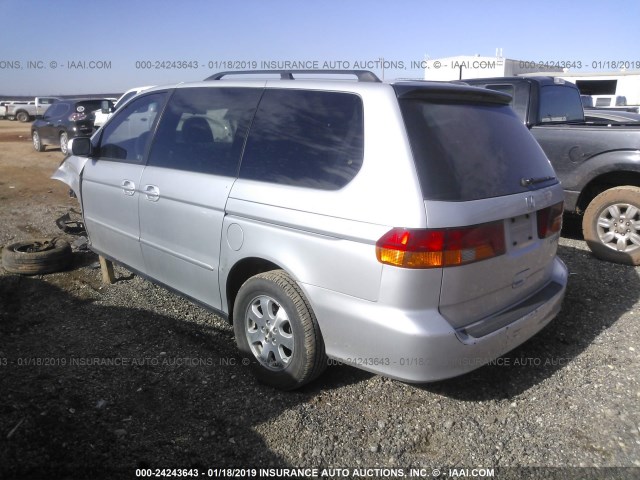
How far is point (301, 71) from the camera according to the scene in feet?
10.9

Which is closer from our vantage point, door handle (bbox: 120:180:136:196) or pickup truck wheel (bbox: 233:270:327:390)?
pickup truck wheel (bbox: 233:270:327:390)

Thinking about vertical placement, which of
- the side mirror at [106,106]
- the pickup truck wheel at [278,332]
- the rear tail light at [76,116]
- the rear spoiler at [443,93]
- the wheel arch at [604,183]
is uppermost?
the side mirror at [106,106]

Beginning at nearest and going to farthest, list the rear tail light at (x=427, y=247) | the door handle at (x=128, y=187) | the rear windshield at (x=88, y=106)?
1. the rear tail light at (x=427, y=247)
2. the door handle at (x=128, y=187)
3. the rear windshield at (x=88, y=106)

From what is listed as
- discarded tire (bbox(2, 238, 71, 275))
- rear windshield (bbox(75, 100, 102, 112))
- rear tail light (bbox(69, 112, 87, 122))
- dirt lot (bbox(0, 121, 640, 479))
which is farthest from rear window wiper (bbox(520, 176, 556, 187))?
rear windshield (bbox(75, 100, 102, 112))

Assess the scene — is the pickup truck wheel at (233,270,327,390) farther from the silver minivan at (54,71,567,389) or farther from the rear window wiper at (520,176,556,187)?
the rear window wiper at (520,176,556,187)

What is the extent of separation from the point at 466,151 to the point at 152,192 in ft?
7.33

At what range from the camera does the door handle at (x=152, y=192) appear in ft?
11.8

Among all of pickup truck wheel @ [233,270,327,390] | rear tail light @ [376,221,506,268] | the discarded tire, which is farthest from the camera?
the discarded tire

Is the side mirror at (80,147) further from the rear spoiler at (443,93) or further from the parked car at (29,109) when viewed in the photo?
the parked car at (29,109)

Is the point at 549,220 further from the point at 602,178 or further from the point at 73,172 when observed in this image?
the point at 73,172

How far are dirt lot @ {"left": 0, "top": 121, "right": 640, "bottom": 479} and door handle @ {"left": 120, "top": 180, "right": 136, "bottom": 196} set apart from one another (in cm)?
101

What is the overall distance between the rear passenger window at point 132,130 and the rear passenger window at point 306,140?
1.26 meters

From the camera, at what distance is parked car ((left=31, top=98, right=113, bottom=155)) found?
49.4 ft

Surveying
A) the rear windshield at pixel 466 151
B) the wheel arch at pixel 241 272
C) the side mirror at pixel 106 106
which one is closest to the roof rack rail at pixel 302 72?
the rear windshield at pixel 466 151
